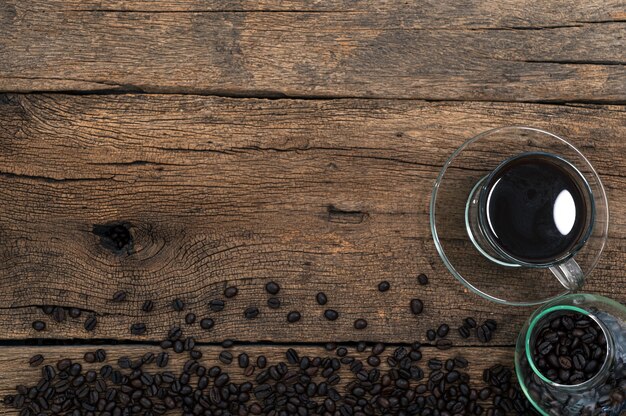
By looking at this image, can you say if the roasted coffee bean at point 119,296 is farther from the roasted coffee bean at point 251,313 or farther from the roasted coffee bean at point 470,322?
the roasted coffee bean at point 470,322

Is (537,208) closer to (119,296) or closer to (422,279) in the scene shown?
(422,279)

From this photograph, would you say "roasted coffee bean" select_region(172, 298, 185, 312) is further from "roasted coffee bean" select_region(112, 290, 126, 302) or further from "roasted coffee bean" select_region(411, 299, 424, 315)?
"roasted coffee bean" select_region(411, 299, 424, 315)

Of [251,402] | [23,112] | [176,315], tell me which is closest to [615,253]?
[251,402]

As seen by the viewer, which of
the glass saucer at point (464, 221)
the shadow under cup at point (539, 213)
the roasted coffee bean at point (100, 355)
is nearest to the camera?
the shadow under cup at point (539, 213)

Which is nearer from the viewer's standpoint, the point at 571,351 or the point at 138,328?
the point at 571,351

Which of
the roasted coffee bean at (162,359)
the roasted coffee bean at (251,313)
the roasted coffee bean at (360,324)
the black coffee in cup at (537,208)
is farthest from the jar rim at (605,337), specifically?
the roasted coffee bean at (162,359)

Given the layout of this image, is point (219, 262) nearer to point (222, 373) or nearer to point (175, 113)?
point (222, 373)

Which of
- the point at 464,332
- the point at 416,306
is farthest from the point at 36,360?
the point at 464,332
